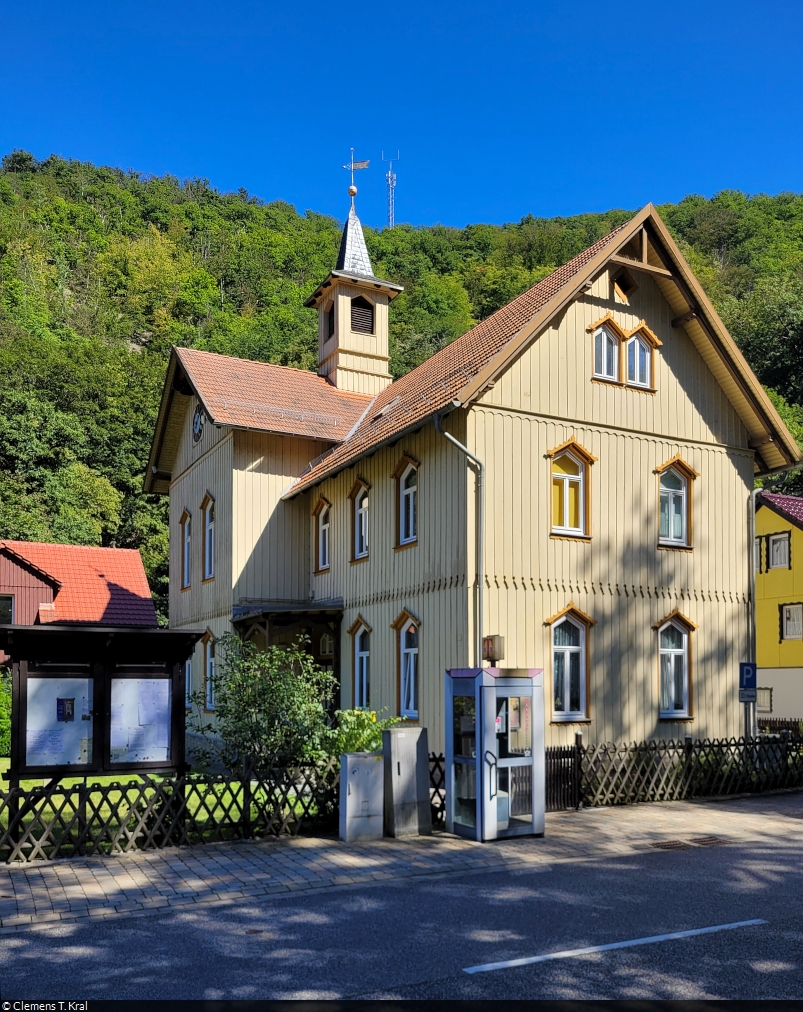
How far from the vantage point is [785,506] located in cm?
3634

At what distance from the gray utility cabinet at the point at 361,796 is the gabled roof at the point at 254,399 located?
12178mm

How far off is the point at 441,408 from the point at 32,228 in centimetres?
7718

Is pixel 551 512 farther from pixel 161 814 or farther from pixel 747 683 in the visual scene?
pixel 161 814

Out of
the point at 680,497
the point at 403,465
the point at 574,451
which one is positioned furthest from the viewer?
the point at 680,497

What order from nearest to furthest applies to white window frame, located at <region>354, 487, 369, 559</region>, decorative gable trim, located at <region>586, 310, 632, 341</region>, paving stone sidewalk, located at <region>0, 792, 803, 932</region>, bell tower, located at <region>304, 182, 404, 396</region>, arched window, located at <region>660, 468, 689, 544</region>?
paving stone sidewalk, located at <region>0, 792, 803, 932</region> < decorative gable trim, located at <region>586, 310, 632, 341</region> < arched window, located at <region>660, 468, 689, 544</region> < white window frame, located at <region>354, 487, 369, 559</region> < bell tower, located at <region>304, 182, 404, 396</region>

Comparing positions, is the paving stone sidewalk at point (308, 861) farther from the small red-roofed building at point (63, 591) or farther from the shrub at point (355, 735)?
the small red-roofed building at point (63, 591)

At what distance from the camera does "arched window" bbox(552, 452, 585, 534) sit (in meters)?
19.4

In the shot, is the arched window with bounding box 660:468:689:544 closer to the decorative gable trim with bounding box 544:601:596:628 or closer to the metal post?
the decorative gable trim with bounding box 544:601:596:628

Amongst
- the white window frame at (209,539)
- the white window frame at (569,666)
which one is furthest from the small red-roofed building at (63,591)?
the white window frame at (569,666)

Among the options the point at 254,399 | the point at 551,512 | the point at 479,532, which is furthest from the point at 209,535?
the point at 551,512

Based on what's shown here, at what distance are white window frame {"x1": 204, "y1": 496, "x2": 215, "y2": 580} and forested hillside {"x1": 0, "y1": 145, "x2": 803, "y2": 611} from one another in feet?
70.7

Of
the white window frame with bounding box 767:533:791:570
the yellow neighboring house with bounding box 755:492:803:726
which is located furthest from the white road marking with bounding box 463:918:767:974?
the white window frame with bounding box 767:533:791:570

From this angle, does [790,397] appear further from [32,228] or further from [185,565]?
[32,228]

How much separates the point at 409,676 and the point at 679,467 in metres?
7.49
